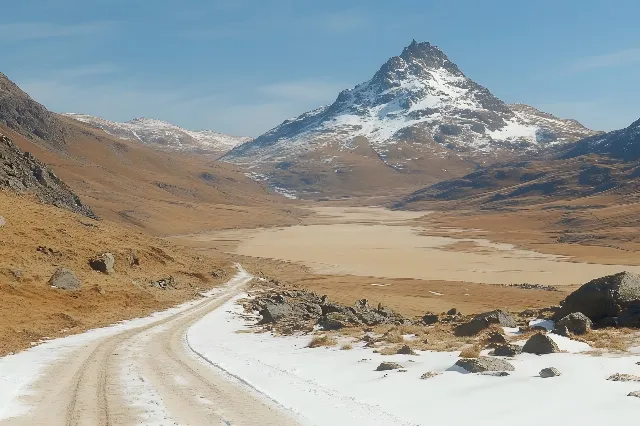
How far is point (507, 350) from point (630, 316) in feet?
24.1

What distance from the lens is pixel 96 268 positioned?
42938mm

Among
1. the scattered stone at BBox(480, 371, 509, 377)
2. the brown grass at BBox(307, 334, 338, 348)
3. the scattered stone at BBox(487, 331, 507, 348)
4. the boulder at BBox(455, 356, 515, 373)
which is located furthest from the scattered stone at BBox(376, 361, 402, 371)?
the brown grass at BBox(307, 334, 338, 348)

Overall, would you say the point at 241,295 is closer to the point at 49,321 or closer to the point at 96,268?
the point at 96,268

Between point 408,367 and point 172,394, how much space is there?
710cm

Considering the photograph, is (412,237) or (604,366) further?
(412,237)

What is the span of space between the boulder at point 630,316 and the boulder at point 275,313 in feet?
57.3

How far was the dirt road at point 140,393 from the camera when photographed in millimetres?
11930

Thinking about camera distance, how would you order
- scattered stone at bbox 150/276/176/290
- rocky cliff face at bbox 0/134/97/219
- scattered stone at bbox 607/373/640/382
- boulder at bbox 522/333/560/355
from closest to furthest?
1. scattered stone at bbox 607/373/640/382
2. boulder at bbox 522/333/560/355
3. scattered stone at bbox 150/276/176/290
4. rocky cliff face at bbox 0/134/97/219

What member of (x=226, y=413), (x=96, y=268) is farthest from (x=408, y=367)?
(x=96, y=268)

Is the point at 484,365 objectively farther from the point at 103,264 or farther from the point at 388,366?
the point at 103,264

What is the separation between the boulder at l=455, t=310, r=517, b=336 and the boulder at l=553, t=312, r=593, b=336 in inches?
104

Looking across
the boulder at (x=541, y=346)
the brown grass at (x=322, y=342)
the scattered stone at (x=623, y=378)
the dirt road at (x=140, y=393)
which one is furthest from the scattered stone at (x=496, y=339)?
the dirt road at (x=140, y=393)

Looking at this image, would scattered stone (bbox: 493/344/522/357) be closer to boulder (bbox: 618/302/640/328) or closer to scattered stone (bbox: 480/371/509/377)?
scattered stone (bbox: 480/371/509/377)

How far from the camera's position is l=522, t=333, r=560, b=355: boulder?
16.4 metres
